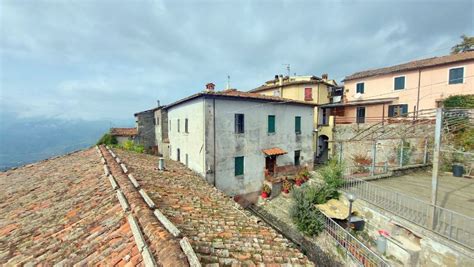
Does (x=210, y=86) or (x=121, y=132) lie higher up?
(x=210, y=86)

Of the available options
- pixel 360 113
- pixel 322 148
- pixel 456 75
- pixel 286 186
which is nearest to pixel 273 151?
pixel 286 186

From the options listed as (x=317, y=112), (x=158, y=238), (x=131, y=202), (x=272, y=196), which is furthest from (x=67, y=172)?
(x=317, y=112)

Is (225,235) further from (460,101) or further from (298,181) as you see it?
(460,101)

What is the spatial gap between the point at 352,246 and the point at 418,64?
73.1 feet

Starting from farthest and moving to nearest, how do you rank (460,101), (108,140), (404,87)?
(108,140) → (404,87) → (460,101)

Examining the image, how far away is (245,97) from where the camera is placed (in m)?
13.4

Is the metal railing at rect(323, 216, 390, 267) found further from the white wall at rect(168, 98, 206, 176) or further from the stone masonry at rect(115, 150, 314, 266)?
the white wall at rect(168, 98, 206, 176)

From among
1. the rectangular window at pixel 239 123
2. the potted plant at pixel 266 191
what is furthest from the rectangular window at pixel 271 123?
the potted plant at pixel 266 191

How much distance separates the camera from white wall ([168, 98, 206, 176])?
497 inches

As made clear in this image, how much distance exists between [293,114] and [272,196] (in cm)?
677

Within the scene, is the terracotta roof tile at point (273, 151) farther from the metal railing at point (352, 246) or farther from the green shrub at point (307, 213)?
the metal railing at point (352, 246)

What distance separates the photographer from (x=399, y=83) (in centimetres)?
2180

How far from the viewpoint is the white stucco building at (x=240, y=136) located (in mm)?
12523

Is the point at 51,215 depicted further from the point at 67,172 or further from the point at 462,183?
the point at 462,183
